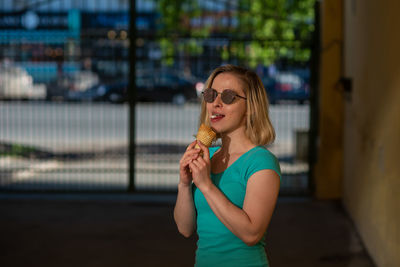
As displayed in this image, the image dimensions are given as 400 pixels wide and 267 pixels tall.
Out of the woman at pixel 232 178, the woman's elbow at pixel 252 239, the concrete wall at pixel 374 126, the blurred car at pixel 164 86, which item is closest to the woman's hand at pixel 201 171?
the woman at pixel 232 178

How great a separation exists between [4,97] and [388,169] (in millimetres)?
6165

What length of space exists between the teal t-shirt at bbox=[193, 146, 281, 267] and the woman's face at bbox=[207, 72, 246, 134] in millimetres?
143

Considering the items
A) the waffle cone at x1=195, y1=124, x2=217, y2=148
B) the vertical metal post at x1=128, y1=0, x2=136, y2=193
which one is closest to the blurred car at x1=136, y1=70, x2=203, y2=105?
the vertical metal post at x1=128, y1=0, x2=136, y2=193

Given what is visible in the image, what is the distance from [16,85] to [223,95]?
26.7ft

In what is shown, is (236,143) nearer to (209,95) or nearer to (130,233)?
(209,95)

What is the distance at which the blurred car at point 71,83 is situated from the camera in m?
10.5

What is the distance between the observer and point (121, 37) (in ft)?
33.9

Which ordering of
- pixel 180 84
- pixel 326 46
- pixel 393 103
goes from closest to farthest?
1. pixel 393 103
2. pixel 326 46
3. pixel 180 84

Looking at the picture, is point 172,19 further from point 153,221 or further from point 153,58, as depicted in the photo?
point 153,221

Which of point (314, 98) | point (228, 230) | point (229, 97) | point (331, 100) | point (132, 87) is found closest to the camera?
point (228, 230)

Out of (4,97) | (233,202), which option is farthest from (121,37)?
(233,202)

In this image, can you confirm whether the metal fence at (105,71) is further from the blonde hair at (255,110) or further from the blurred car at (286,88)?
the blonde hair at (255,110)

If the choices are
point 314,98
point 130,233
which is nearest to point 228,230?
point 130,233

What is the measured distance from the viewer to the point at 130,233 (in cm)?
798
